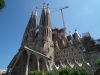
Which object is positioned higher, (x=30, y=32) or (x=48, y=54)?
(x=30, y=32)

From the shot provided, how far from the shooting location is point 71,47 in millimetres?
61156

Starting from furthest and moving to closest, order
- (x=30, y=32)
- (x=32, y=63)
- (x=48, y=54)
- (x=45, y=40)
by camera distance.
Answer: (x=30, y=32), (x=45, y=40), (x=48, y=54), (x=32, y=63)

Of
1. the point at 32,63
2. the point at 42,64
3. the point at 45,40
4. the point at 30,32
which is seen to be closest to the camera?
the point at 42,64

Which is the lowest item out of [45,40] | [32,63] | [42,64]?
[42,64]

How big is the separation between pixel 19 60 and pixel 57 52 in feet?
39.7

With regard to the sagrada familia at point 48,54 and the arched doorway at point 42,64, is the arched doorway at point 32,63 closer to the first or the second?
the sagrada familia at point 48,54

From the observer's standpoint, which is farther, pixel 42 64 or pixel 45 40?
pixel 45 40

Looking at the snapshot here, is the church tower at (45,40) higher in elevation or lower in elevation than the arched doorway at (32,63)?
higher

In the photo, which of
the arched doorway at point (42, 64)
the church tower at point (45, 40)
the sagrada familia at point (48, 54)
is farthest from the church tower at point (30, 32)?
the arched doorway at point (42, 64)

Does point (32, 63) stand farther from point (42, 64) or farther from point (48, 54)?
point (48, 54)

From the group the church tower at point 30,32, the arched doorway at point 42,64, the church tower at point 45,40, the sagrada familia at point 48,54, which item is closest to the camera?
the arched doorway at point 42,64

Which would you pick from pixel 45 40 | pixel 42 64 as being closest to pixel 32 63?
pixel 42 64

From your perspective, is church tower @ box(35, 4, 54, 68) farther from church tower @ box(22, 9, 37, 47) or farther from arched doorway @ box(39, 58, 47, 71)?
church tower @ box(22, 9, 37, 47)

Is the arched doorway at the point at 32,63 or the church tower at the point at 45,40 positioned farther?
the church tower at the point at 45,40
